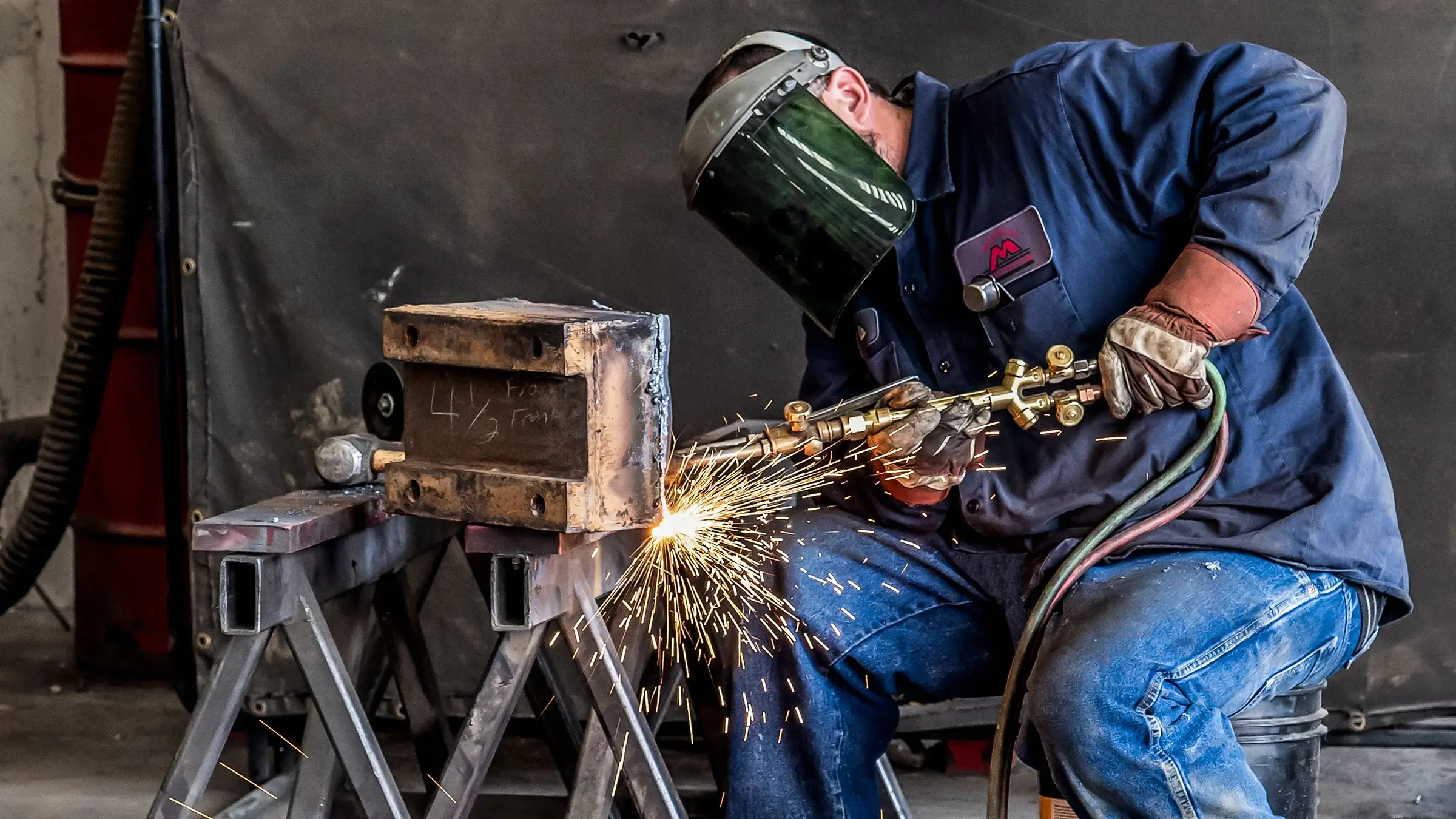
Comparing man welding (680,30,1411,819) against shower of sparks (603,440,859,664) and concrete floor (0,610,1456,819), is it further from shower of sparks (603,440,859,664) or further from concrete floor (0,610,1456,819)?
concrete floor (0,610,1456,819)

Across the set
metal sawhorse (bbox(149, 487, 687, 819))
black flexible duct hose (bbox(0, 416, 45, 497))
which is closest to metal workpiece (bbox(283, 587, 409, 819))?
metal sawhorse (bbox(149, 487, 687, 819))

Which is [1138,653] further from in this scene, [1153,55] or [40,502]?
[40,502]

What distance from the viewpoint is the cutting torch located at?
1990 mm

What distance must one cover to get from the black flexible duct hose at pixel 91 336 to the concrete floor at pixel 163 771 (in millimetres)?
441

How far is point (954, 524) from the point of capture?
2264 millimetres

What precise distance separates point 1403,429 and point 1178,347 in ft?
4.67

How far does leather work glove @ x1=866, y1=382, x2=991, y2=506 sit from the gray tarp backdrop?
910 millimetres

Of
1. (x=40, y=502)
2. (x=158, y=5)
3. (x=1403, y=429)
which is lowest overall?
(x=40, y=502)

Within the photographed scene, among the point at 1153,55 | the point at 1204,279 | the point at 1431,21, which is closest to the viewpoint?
the point at 1204,279

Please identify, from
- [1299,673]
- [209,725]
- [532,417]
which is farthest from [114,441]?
[1299,673]

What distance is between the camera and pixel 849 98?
7.18 ft

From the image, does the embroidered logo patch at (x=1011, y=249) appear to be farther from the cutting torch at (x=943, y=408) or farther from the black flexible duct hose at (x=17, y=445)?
the black flexible duct hose at (x=17, y=445)

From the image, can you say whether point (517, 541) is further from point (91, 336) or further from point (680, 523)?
point (91, 336)

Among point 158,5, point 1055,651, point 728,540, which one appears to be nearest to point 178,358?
point 158,5
